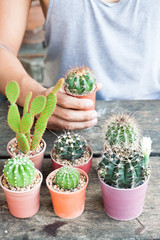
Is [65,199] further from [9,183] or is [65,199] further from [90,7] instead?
[90,7]

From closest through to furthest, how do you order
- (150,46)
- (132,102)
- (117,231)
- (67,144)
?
(117,231), (67,144), (132,102), (150,46)

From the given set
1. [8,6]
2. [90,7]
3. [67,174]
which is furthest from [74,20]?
[67,174]

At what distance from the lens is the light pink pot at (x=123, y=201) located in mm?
650

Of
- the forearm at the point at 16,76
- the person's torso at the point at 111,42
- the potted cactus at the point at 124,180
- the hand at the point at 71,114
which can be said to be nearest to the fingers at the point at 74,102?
the hand at the point at 71,114

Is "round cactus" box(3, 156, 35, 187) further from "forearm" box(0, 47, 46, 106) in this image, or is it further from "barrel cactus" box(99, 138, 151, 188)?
"forearm" box(0, 47, 46, 106)

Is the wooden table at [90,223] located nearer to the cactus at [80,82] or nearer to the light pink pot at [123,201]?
the light pink pot at [123,201]

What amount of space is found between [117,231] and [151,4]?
1.04m

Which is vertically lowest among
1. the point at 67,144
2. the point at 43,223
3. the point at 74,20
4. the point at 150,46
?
the point at 43,223

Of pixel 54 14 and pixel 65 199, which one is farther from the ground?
pixel 54 14

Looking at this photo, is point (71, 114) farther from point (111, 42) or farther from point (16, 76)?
point (111, 42)

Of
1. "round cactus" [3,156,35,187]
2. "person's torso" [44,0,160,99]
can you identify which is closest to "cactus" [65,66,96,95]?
"round cactus" [3,156,35,187]

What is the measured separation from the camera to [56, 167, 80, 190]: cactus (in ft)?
2.19

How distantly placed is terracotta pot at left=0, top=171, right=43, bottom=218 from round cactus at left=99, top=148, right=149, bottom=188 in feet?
0.54

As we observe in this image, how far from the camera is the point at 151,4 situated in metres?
1.32
